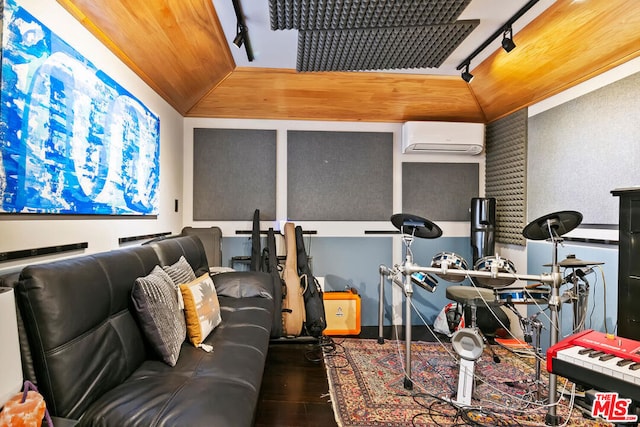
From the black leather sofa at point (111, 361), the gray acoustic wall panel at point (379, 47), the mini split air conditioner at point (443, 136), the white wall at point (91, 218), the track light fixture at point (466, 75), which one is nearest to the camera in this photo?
the black leather sofa at point (111, 361)

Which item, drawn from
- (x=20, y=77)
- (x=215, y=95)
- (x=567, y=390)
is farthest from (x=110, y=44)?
(x=567, y=390)

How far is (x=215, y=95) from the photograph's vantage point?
3396mm

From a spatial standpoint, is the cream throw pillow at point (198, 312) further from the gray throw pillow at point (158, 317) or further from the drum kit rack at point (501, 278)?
the drum kit rack at point (501, 278)

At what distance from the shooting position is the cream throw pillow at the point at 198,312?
1.86 metres

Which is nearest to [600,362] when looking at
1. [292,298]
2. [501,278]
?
[501,278]

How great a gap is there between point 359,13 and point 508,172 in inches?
90.4

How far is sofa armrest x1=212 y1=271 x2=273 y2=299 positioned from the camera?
2.83 meters

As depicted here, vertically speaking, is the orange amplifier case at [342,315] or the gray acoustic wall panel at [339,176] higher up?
the gray acoustic wall panel at [339,176]

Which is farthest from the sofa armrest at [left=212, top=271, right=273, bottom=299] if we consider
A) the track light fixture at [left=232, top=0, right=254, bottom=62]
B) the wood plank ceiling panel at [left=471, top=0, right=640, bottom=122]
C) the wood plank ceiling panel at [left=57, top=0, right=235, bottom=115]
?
the wood plank ceiling panel at [left=471, top=0, right=640, bottom=122]

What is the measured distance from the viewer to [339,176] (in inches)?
151

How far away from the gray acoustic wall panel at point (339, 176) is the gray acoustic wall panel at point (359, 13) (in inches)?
62.3

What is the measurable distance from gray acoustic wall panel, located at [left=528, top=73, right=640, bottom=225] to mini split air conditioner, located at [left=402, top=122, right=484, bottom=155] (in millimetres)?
575

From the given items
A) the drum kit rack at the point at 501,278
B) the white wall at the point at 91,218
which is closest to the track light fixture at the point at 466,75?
the drum kit rack at the point at 501,278

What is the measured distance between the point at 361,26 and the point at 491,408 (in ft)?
8.28
